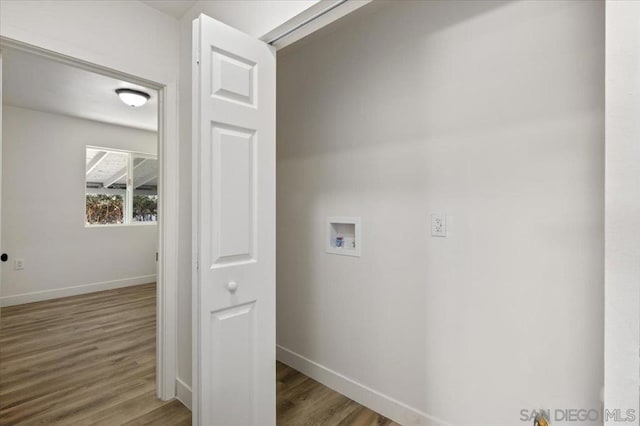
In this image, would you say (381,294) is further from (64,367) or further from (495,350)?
(64,367)

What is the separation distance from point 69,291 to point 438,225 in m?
5.17

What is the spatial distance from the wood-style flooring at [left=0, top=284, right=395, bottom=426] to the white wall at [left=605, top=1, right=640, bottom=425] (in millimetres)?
1493

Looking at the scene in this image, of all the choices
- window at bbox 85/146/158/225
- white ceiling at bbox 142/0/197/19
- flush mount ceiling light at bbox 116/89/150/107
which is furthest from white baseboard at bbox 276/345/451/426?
window at bbox 85/146/158/225

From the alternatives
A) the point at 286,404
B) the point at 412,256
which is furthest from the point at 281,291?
the point at 412,256

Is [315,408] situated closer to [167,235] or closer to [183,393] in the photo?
[183,393]

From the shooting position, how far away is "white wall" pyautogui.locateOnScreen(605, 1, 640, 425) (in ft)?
2.29

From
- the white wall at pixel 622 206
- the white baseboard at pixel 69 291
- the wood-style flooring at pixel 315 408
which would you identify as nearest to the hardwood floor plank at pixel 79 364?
the white baseboard at pixel 69 291

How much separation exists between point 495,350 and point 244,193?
4.61 feet

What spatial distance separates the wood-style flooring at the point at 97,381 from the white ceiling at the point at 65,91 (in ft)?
7.60

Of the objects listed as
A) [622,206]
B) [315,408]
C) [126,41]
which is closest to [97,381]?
[315,408]

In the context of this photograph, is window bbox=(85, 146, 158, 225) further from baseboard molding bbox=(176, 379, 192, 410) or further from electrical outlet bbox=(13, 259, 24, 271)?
baseboard molding bbox=(176, 379, 192, 410)

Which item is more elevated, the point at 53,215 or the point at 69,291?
the point at 53,215

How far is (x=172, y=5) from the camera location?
2.02m

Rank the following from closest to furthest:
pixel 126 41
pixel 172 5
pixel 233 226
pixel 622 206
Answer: pixel 622 206, pixel 233 226, pixel 126 41, pixel 172 5
